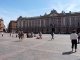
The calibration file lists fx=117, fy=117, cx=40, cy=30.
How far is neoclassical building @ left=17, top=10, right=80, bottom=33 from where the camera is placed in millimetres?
79312

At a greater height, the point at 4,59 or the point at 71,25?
the point at 71,25

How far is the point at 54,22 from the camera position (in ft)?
282

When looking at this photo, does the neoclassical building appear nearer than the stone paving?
No

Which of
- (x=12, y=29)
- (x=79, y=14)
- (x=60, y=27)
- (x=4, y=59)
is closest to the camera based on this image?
(x=4, y=59)

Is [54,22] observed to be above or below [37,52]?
above

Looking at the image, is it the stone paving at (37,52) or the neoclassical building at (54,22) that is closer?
the stone paving at (37,52)

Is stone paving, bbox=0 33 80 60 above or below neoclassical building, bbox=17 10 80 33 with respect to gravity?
below

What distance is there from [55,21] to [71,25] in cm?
1226

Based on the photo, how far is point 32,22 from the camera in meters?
96.8

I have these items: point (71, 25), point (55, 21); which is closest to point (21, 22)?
point (55, 21)

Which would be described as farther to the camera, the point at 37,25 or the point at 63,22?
the point at 37,25

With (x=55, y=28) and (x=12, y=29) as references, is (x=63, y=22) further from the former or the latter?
(x=12, y=29)

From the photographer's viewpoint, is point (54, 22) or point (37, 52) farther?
point (54, 22)

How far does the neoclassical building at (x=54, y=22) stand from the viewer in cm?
7931
